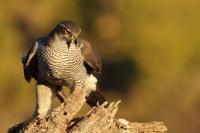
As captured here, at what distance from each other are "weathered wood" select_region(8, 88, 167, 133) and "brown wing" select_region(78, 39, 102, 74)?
3.76 feet

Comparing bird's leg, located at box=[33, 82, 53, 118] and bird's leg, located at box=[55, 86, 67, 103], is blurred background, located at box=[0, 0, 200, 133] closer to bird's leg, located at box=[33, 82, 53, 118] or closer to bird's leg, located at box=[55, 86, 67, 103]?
bird's leg, located at box=[55, 86, 67, 103]

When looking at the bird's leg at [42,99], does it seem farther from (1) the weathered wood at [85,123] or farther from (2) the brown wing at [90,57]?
(1) the weathered wood at [85,123]

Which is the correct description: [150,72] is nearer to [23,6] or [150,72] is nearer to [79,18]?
[79,18]

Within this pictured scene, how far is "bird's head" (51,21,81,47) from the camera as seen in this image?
484 inches

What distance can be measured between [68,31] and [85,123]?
1.41 m

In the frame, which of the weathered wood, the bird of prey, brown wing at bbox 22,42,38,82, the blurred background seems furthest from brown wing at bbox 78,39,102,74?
the blurred background

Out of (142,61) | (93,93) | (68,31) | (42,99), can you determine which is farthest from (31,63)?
(142,61)

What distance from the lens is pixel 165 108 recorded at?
27.4 metres

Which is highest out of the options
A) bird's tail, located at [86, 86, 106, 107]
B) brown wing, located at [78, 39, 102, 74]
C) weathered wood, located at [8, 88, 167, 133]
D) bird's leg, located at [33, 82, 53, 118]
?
brown wing, located at [78, 39, 102, 74]

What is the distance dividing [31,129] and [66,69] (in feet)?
4.55

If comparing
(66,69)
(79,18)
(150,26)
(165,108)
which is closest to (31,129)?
(66,69)

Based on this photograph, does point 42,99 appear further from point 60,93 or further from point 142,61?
point 142,61

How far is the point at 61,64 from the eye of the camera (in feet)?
41.9

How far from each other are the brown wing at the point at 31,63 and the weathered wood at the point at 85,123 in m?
1.23
